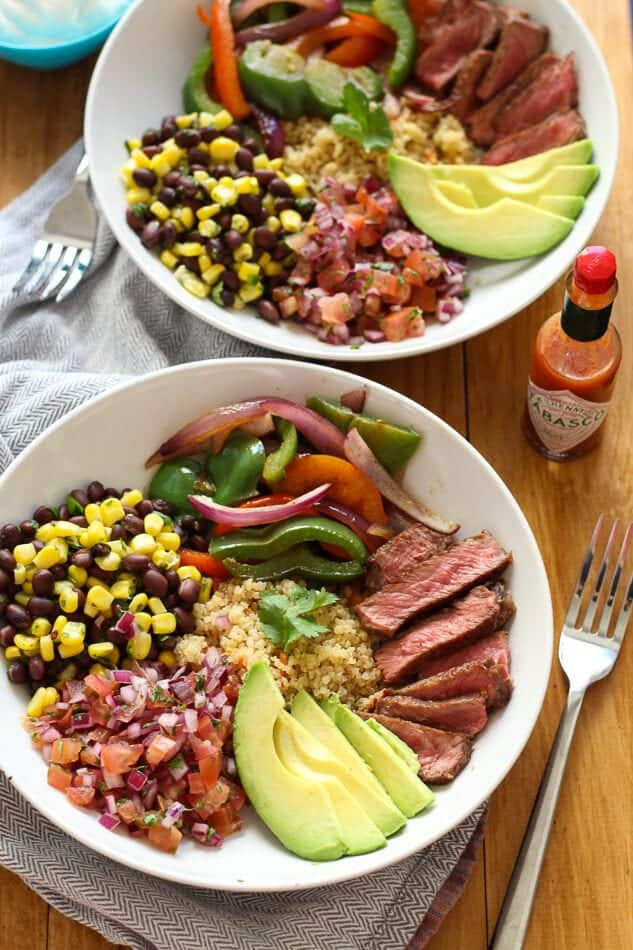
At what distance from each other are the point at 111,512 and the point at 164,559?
0.59 feet

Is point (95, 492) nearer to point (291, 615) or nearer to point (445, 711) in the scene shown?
point (291, 615)

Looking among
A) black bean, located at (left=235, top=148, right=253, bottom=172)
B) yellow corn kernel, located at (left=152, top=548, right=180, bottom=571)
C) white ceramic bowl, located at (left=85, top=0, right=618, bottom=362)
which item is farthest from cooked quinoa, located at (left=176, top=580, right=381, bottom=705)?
black bean, located at (left=235, top=148, right=253, bottom=172)

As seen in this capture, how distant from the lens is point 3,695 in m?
2.87

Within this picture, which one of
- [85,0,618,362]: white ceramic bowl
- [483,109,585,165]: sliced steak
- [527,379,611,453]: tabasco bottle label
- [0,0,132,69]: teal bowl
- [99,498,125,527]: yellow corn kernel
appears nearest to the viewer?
[99,498,125,527]: yellow corn kernel

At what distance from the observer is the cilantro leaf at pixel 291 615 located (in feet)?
9.57

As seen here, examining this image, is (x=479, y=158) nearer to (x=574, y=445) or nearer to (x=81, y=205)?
(x=574, y=445)

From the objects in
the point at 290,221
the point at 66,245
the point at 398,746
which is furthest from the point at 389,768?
the point at 66,245

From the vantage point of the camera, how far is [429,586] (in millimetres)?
3008

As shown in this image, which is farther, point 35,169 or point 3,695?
point 35,169

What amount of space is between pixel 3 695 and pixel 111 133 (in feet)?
5.60

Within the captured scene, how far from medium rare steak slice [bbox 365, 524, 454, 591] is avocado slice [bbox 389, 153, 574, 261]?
2.87 ft

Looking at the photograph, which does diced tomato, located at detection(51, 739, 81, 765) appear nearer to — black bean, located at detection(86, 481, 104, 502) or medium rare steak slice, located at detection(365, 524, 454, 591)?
black bean, located at detection(86, 481, 104, 502)

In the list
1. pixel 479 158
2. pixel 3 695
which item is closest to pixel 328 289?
pixel 479 158

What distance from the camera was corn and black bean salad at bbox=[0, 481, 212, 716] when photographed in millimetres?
2896
